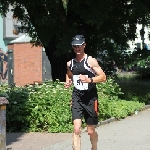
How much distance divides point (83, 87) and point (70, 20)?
31.0 feet

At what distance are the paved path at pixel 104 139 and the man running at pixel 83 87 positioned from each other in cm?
150

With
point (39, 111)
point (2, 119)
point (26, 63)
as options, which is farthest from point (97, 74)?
point (26, 63)

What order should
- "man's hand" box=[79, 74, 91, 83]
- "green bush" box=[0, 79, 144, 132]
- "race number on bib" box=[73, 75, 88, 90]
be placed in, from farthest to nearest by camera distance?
1. "green bush" box=[0, 79, 144, 132]
2. "race number on bib" box=[73, 75, 88, 90]
3. "man's hand" box=[79, 74, 91, 83]

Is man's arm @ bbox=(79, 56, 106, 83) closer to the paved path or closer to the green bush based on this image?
the paved path

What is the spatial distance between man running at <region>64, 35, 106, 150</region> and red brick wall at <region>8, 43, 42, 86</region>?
967 inches

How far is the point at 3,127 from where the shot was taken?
6.80 m

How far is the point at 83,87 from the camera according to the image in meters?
6.86

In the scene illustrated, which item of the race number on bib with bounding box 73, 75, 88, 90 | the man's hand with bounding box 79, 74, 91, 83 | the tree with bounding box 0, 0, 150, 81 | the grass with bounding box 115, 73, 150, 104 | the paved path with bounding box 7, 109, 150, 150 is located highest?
the tree with bounding box 0, 0, 150, 81

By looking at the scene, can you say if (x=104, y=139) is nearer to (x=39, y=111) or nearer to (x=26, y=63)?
(x=39, y=111)

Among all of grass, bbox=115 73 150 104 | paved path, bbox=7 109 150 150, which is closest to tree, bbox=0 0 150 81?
grass, bbox=115 73 150 104

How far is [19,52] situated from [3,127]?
25230 mm

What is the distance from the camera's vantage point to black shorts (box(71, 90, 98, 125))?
6.93 metres

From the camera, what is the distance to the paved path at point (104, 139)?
8.53 m

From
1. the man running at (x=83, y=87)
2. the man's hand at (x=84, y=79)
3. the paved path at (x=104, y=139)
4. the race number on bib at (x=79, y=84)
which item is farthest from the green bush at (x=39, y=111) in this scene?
the man's hand at (x=84, y=79)
